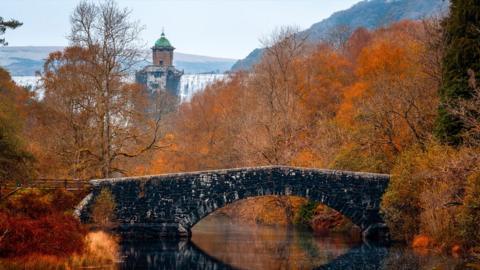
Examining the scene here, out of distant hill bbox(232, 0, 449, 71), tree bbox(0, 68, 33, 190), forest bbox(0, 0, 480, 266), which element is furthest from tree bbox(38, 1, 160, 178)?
distant hill bbox(232, 0, 449, 71)

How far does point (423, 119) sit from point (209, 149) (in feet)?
72.5

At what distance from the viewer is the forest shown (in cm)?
2723

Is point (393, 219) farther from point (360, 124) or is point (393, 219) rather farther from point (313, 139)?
point (313, 139)

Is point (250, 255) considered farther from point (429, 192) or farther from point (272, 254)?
point (429, 192)

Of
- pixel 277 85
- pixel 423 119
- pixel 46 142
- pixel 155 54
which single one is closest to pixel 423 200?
pixel 423 119

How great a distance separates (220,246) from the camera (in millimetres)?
32812

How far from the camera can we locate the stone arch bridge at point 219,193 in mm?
34094

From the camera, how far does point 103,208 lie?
112ft

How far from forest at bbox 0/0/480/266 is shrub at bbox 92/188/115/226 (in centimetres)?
82

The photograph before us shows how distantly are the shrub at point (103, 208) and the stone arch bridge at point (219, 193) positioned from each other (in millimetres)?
202

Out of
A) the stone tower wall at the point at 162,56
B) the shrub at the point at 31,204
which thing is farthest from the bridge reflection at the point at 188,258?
the stone tower wall at the point at 162,56

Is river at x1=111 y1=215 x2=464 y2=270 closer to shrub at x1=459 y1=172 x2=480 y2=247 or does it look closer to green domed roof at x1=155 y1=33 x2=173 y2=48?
shrub at x1=459 y1=172 x2=480 y2=247

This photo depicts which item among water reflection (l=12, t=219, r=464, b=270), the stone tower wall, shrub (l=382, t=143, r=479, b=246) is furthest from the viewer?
the stone tower wall

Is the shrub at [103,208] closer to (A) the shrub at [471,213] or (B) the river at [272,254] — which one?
(B) the river at [272,254]
